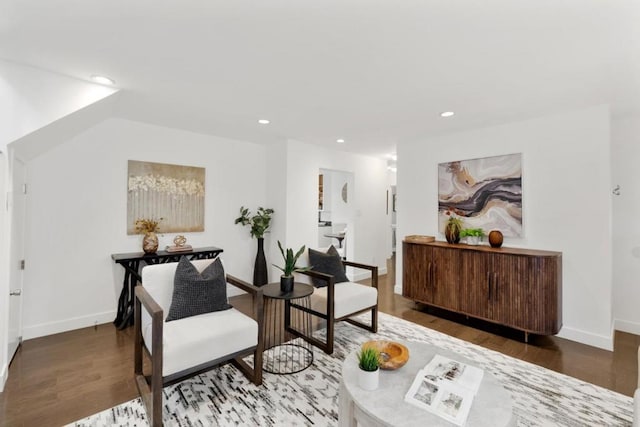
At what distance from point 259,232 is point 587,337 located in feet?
13.3

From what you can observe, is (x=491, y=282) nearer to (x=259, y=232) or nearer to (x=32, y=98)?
(x=259, y=232)

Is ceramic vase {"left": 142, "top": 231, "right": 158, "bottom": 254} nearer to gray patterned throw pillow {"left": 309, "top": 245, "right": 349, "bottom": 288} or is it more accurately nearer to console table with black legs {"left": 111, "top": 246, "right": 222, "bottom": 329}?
console table with black legs {"left": 111, "top": 246, "right": 222, "bottom": 329}

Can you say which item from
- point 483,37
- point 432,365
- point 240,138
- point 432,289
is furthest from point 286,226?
point 483,37

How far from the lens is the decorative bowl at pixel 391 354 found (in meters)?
1.69

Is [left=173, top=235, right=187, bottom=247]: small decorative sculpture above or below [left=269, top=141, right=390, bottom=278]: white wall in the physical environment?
below

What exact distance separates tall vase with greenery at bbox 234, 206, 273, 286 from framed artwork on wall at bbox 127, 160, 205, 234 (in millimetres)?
633

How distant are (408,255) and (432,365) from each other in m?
2.30

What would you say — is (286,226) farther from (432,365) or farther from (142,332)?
(432,365)

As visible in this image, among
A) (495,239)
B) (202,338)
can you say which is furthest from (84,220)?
(495,239)

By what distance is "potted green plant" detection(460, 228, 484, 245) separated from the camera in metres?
3.63

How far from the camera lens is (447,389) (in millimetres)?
1516

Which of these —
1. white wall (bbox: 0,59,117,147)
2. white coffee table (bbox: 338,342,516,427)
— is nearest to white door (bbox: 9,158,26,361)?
white wall (bbox: 0,59,117,147)

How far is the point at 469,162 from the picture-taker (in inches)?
151

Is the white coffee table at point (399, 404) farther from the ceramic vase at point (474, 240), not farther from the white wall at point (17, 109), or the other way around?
the white wall at point (17, 109)
